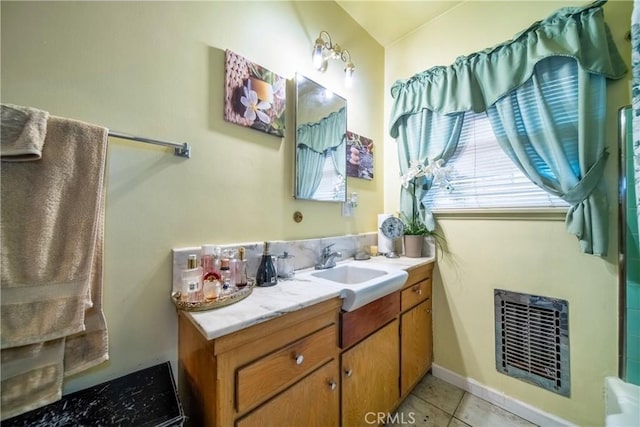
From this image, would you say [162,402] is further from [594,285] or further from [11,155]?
[594,285]

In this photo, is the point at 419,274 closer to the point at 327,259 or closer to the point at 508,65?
the point at 327,259

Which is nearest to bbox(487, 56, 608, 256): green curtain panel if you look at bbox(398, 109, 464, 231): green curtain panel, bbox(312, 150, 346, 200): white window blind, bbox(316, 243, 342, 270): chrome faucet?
bbox(398, 109, 464, 231): green curtain panel

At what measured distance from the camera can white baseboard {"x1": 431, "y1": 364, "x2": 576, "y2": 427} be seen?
4.18 feet

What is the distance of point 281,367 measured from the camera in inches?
30.1

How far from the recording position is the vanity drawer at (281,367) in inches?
27.0

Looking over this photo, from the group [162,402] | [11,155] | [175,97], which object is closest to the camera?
[11,155]

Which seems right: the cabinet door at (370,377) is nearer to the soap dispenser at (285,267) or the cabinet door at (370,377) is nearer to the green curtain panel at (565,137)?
the soap dispenser at (285,267)

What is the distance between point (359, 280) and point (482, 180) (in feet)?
3.44

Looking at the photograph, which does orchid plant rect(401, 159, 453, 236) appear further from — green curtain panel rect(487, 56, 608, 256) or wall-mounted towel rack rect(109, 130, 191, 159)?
wall-mounted towel rack rect(109, 130, 191, 159)

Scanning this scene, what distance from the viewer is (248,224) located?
1151 millimetres

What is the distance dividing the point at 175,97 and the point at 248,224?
24.3 inches

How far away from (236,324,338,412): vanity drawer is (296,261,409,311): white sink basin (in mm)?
148

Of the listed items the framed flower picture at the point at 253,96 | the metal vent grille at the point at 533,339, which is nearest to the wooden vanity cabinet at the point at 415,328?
the metal vent grille at the point at 533,339

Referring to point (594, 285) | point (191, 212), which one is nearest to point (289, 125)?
point (191, 212)
